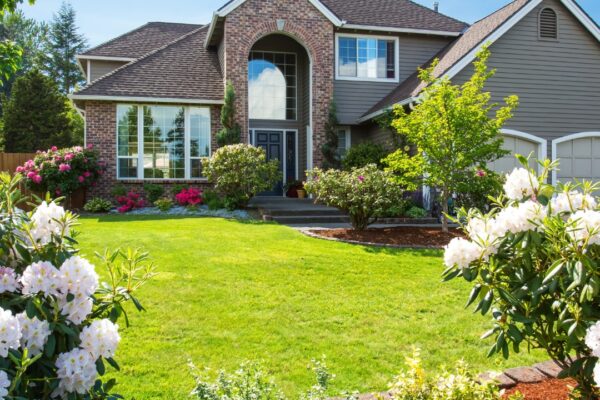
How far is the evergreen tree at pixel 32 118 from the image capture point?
28.7 meters

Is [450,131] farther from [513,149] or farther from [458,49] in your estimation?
[458,49]

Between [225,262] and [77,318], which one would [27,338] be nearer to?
[77,318]

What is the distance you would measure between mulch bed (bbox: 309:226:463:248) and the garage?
5.37 m

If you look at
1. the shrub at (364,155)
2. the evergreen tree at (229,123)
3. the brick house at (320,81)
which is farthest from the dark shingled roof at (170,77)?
the shrub at (364,155)

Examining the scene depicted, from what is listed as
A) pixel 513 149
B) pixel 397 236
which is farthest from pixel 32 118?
pixel 397 236

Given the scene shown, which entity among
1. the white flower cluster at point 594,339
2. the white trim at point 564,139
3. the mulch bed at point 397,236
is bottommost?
the mulch bed at point 397,236

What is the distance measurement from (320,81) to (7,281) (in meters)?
15.7

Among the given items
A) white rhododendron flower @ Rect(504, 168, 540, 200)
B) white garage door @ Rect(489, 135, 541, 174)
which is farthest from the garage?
white rhododendron flower @ Rect(504, 168, 540, 200)

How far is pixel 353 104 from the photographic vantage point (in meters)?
17.8

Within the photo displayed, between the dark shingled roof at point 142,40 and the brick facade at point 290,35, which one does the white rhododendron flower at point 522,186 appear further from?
the dark shingled roof at point 142,40

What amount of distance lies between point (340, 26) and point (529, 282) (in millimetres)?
15775

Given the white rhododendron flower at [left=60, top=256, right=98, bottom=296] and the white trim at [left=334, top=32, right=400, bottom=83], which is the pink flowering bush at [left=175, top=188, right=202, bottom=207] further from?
the white rhododendron flower at [left=60, top=256, right=98, bottom=296]

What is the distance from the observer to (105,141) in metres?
16.2

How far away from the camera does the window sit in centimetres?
1634
